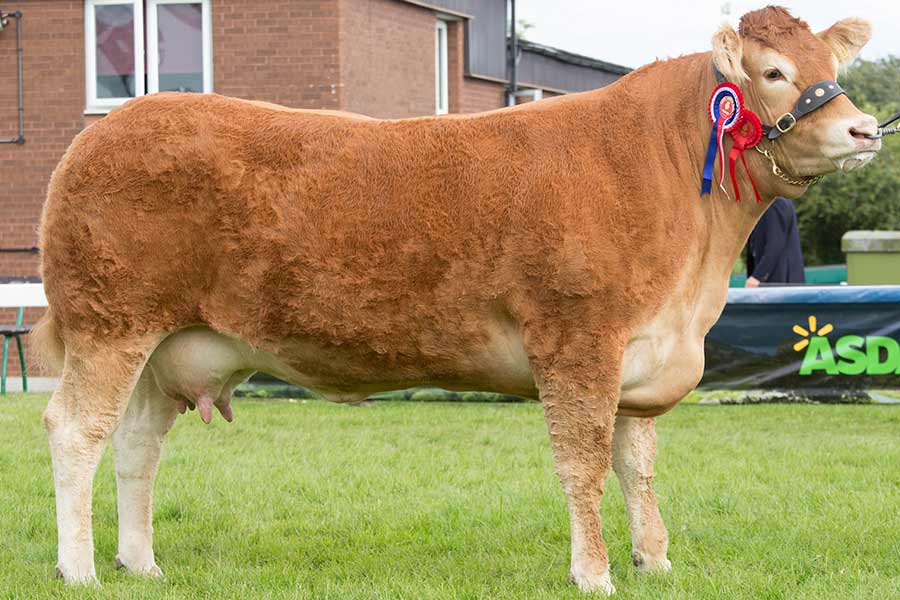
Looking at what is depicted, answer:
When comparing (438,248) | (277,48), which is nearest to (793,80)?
(438,248)

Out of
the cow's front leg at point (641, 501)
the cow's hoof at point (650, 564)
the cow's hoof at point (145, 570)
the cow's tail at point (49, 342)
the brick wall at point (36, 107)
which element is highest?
the brick wall at point (36, 107)

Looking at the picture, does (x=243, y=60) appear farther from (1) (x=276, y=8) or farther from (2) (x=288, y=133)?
(2) (x=288, y=133)

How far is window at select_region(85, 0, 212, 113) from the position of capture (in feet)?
56.9

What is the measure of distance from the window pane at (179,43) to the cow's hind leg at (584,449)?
13.3 meters

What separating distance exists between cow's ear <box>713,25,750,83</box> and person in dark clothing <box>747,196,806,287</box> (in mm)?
6343

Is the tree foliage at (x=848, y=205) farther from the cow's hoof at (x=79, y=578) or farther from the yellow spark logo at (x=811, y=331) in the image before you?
the cow's hoof at (x=79, y=578)

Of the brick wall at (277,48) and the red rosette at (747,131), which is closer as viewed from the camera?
the red rosette at (747,131)

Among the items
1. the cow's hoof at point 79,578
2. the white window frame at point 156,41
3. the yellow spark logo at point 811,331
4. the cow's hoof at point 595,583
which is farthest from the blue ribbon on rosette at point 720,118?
the white window frame at point 156,41

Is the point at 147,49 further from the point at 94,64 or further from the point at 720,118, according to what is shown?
the point at 720,118

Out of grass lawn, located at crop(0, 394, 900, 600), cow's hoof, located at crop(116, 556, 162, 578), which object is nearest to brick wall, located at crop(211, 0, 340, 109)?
grass lawn, located at crop(0, 394, 900, 600)

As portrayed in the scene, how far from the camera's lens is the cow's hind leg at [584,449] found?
5133mm

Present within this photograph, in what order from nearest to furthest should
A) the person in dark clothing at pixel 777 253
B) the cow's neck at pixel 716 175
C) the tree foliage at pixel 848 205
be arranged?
the cow's neck at pixel 716 175 → the person in dark clothing at pixel 777 253 → the tree foliage at pixel 848 205

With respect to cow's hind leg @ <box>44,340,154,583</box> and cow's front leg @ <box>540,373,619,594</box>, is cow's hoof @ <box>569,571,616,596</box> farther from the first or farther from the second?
cow's hind leg @ <box>44,340,154,583</box>

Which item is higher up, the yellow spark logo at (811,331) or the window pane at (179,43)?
the window pane at (179,43)
